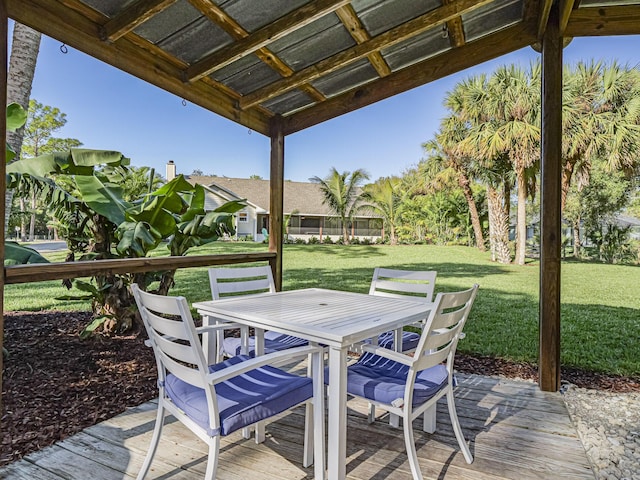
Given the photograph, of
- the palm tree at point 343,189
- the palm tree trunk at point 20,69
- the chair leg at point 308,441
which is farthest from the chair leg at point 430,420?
the palm tree at point 343,189

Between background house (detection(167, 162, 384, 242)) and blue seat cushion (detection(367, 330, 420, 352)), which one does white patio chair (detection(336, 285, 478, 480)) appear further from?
background house (detection(167, 162, 384, 242))

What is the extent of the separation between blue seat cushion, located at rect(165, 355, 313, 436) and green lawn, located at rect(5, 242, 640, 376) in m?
3.41

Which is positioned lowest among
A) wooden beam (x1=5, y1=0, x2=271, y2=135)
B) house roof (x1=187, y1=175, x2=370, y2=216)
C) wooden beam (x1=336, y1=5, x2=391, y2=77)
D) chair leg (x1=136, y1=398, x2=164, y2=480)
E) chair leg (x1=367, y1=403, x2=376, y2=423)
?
chair leg (x1=367, y1=403, x2=376, y2=423)

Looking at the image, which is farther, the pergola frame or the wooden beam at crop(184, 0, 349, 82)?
the wooden beam at crop(184, 0, 349, 82)

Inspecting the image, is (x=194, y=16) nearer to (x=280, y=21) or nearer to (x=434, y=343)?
(x=280, y=21)

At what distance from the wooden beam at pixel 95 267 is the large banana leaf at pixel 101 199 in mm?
747

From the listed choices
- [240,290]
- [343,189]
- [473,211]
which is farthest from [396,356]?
[343,189]

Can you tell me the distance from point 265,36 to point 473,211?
11746 mm

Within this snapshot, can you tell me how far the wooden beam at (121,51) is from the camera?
81.1 inches

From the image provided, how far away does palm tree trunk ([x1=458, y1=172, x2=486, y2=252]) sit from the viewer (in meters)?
12.5

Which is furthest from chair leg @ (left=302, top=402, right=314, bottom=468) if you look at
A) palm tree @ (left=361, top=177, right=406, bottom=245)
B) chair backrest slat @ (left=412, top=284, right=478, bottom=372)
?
palm tree @ (left=361, top=177, right=406, bottom=245)

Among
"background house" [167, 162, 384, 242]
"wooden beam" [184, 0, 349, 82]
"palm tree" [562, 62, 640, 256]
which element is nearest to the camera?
"wooden beam" [184, 0, 349, 82]

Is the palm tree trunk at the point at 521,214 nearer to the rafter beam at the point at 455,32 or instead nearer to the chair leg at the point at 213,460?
the rafter beam at the point at 455,32

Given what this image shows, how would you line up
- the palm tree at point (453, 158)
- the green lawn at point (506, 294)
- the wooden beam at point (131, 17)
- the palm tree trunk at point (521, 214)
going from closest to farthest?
1. the wooden beam at point (131, 17)
2. the green lawn at point (506, 294)
3. the palm tree trunk at point (521, 214)
4. the palm tree at point (453, 158)
